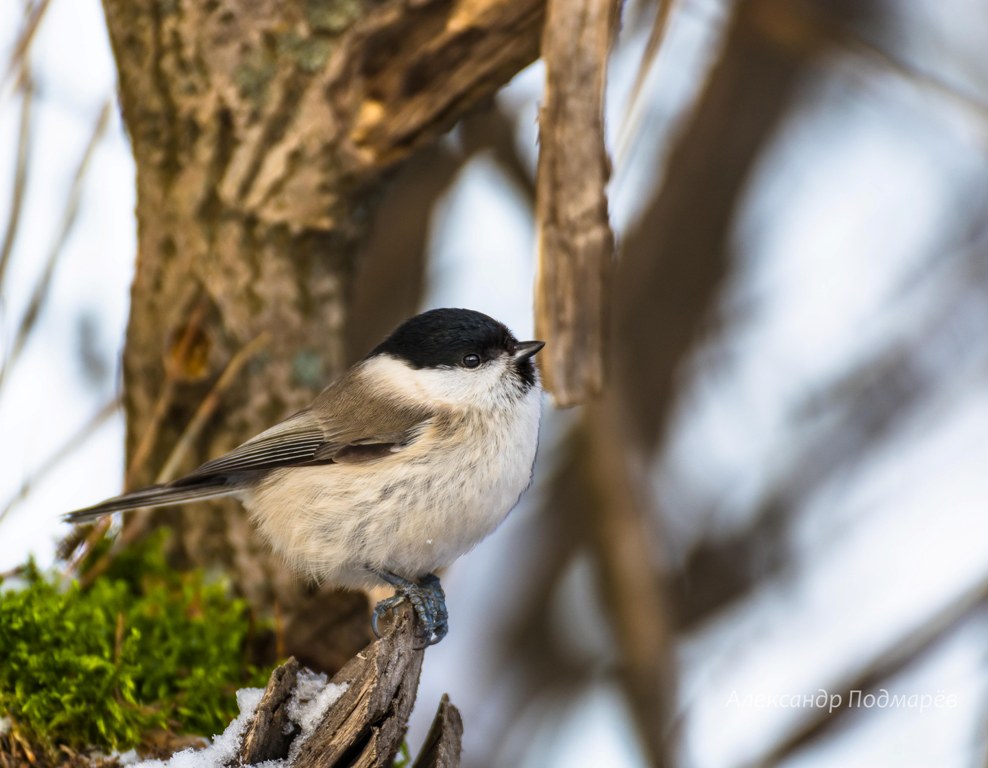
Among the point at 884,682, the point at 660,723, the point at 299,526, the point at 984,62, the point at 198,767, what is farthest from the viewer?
the point at 984,62

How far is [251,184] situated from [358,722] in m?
1.42

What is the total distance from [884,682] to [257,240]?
1898 mm

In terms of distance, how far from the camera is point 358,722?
1636mm

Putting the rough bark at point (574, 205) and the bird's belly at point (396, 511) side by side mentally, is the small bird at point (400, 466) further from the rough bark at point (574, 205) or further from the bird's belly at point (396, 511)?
the rough bark at point (574, 205)

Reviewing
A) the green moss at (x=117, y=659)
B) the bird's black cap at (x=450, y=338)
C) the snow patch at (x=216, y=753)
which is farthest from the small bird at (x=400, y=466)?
the snow patch at (x=216, y=753)

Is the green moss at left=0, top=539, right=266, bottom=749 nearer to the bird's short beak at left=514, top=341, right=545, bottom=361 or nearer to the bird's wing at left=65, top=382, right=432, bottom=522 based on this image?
the bird's wing at left=65, top=382, right=432, bottom=522

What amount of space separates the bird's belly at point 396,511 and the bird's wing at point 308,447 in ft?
0.14

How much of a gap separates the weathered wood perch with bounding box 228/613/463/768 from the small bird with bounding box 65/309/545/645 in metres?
0.27

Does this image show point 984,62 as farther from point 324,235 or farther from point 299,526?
point 299,526

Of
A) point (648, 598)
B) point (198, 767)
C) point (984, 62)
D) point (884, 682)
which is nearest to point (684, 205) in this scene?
point (984, 62)

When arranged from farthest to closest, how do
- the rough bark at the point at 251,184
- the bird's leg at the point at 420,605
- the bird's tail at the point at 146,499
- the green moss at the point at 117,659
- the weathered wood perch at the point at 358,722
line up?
1. the rough bark at the point at 251,184
2. the bird's tail at the point at 146,499
3. the bird's leg at the point at 420,605
4. the green moss at the point at 117,659
5. the weathered wood perch at the point at 358,722

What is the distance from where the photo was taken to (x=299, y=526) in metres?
2.20

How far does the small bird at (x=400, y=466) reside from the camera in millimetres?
2107

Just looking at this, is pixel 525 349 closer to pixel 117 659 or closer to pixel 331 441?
pixel 331 441
